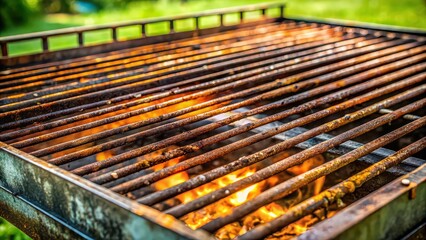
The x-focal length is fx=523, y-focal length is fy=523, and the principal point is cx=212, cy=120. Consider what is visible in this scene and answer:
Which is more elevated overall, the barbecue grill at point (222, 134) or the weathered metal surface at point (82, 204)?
the weathered metal surface at point (82, 204)

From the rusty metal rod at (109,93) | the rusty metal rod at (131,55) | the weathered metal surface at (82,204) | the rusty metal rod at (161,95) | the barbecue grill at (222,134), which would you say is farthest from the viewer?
the rusty metal rod at (131,55)

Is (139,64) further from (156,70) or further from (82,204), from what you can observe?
(82,204)

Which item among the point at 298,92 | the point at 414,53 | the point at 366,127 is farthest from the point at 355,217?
the point at 414,53

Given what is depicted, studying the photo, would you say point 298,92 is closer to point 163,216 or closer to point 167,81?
point 167,81

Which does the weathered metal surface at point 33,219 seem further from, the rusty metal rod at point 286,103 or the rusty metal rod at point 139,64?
the rusty metal rod at point 139,64

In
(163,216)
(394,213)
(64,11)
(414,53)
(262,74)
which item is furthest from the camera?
(64,11)

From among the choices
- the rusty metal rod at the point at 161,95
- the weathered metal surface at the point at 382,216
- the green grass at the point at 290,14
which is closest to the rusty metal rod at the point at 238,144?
the weathered metal surface at the point at 382,216
